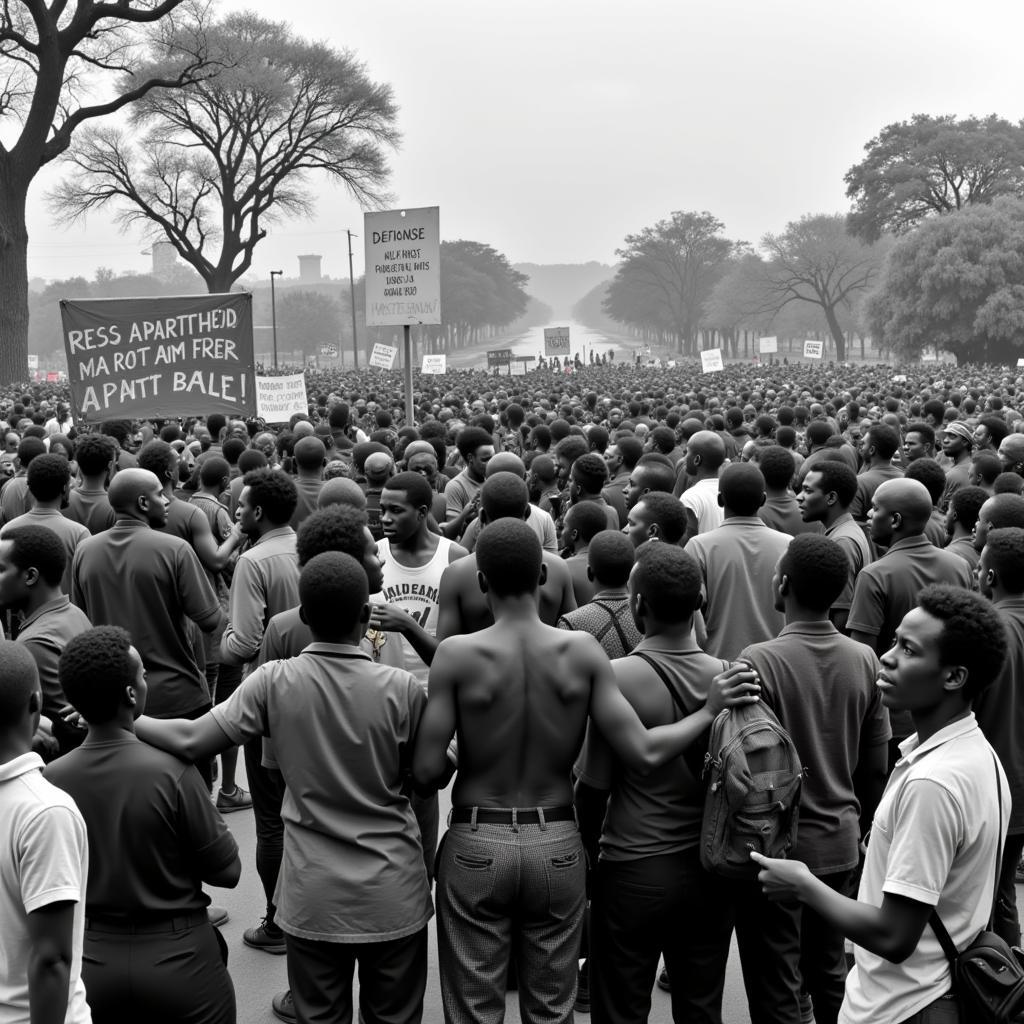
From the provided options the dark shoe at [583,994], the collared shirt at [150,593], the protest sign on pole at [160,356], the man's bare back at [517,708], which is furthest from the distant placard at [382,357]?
the man's bare back at [517,708]

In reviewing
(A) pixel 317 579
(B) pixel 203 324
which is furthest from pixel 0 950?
(B) pixel 203 324

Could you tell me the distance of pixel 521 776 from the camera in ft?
10.5

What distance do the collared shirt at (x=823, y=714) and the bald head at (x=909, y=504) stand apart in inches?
52.2

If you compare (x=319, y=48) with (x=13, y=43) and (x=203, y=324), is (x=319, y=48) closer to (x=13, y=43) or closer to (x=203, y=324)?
(x=13, y=43)

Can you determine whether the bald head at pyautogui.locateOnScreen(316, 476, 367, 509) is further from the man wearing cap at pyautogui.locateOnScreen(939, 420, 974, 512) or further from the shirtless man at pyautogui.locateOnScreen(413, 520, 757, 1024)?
the man wearing cap at pyautogui.locateOnScreen(939, 420, 974, 512)

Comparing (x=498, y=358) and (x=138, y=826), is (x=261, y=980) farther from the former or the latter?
→ (x=498, y=358)

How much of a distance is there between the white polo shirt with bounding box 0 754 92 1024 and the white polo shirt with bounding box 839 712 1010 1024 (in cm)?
168

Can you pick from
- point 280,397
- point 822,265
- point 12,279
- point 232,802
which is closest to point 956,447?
point 232,802

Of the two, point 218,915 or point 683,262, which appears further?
point 683,262

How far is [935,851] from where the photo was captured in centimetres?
238

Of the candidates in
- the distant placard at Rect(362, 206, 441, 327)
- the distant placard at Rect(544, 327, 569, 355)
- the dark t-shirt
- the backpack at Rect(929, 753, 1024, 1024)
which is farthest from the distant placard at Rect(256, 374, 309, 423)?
the distant placard at Rect(544, 327, 569, 355)

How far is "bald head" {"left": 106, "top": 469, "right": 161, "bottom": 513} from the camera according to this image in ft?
16.1

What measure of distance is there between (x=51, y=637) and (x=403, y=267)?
815 cm

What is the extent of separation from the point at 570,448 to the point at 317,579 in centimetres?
465
